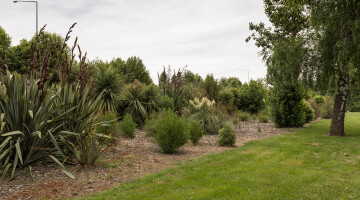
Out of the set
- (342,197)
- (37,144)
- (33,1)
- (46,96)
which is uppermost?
(33,1)

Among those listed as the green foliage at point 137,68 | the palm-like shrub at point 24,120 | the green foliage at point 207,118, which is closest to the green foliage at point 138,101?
the green foliage at point 207,118

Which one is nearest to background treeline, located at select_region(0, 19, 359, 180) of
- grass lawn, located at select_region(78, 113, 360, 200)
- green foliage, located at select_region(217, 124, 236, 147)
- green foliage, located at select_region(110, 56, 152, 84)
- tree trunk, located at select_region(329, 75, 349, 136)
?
green foliage, located at select_region(217, 124, 236, 147)

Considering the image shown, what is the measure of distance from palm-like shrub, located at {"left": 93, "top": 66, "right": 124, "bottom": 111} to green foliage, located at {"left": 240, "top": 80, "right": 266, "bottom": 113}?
12417 millimetres

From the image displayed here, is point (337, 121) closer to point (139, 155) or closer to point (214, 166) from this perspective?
point (214, 166)

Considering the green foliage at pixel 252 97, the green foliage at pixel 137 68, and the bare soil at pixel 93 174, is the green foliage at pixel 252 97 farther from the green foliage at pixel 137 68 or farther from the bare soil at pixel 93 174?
the bare soil at pixel 93 174

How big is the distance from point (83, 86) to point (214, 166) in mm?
3610

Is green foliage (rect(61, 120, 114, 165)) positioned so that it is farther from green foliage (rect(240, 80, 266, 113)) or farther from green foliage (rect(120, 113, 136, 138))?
green foliage (rect(240, 80, 266, 113))

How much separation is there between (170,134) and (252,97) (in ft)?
52.7

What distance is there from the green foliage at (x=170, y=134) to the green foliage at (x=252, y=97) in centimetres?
1517

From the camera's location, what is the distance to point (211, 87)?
18781mm

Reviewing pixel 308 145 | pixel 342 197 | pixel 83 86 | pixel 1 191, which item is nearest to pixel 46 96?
pixel 83 86

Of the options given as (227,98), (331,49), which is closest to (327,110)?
(227,98)

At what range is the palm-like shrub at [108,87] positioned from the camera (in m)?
12.8

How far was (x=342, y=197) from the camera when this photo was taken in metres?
4.50
